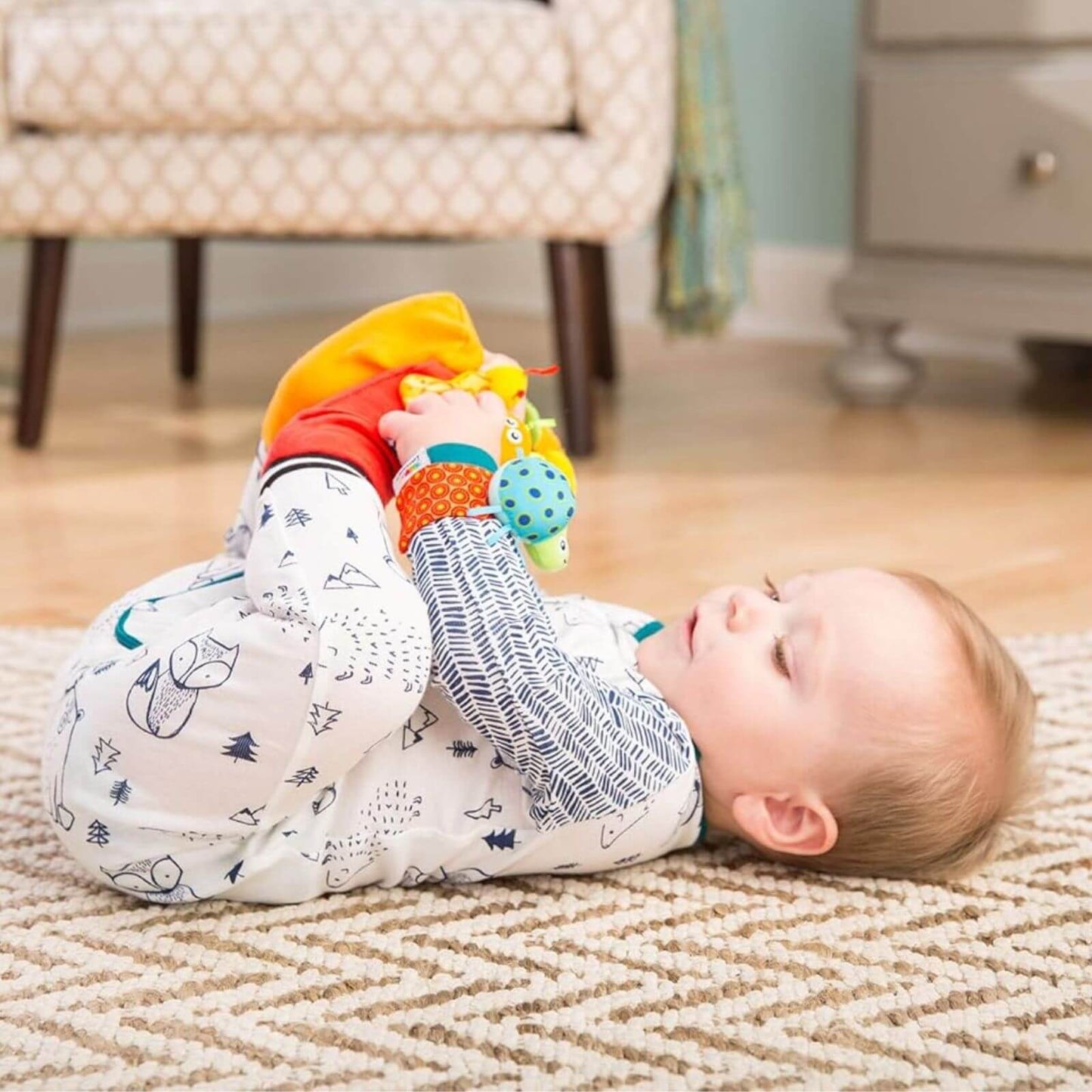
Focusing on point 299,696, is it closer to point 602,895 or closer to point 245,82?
point 602,895

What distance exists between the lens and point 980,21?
6.84ft

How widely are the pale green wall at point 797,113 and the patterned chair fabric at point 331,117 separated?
934 mm

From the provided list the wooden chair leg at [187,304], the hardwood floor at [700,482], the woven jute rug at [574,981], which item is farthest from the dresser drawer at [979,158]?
the woven jute rug at [574,981]

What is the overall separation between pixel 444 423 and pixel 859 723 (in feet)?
0.87

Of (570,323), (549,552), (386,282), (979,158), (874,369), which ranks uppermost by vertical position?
(549,552)

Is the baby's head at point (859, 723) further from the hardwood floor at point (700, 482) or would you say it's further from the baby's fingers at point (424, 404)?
the hardwood floor at point (700, 482)

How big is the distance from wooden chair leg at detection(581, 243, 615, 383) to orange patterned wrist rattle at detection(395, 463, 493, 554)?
155 cm

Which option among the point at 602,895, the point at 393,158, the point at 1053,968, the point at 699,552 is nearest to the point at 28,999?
the point at 602,895

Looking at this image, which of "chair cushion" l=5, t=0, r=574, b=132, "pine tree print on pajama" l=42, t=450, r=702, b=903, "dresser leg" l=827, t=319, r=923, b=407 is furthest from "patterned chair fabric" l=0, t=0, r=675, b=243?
"pine tree print on pajama" l=42, t=450, r=702, b=903

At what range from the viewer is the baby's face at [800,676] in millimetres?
820

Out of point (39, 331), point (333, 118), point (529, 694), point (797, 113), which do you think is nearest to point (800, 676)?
point (529, 694)

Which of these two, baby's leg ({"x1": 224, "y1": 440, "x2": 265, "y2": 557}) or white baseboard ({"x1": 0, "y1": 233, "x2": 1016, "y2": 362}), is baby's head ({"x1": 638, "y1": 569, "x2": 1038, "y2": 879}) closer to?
baby's leg ({"x1": 224, "y1": 440, "x2": 265, "y2": 557})

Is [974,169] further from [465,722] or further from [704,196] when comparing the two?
[465,722]

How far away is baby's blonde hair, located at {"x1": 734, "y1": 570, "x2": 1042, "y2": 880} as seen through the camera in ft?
2.67
